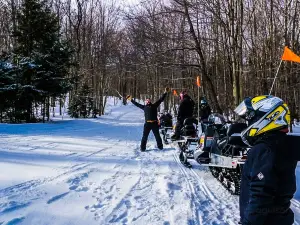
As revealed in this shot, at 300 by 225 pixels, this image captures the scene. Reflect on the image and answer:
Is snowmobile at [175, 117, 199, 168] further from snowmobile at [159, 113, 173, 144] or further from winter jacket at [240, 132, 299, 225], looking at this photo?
winter jacket at [240, 132, 299, 225]

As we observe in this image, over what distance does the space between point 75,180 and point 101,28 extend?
3005 centimetres

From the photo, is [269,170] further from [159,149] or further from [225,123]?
[159,149]

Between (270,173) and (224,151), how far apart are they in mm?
3869

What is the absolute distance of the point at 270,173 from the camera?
7.48 ft

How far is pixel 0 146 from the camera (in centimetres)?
919

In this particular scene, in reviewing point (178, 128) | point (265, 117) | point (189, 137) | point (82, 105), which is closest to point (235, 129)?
point (265, 117)

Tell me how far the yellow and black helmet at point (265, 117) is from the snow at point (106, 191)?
6.81 feet

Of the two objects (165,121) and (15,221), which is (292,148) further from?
(165,121)

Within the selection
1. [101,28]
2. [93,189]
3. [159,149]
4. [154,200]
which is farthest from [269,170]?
[101,28]

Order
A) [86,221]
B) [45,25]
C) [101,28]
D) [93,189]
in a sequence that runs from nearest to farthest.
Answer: [86,221] < [93,189] < [45,25] < [101,28]

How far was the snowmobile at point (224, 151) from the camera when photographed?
5320 mm

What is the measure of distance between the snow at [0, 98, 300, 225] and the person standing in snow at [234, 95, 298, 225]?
6.22 ft

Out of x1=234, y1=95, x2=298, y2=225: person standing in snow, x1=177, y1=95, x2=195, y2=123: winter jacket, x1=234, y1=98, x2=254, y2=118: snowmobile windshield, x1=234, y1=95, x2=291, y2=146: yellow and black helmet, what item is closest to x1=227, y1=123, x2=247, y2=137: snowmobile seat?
x1=234, y1=98, x2=254, y2=118: snowmobile windshield

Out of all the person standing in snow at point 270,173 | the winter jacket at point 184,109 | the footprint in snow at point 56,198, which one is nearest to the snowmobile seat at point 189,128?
the winter jacket at point 184,109
